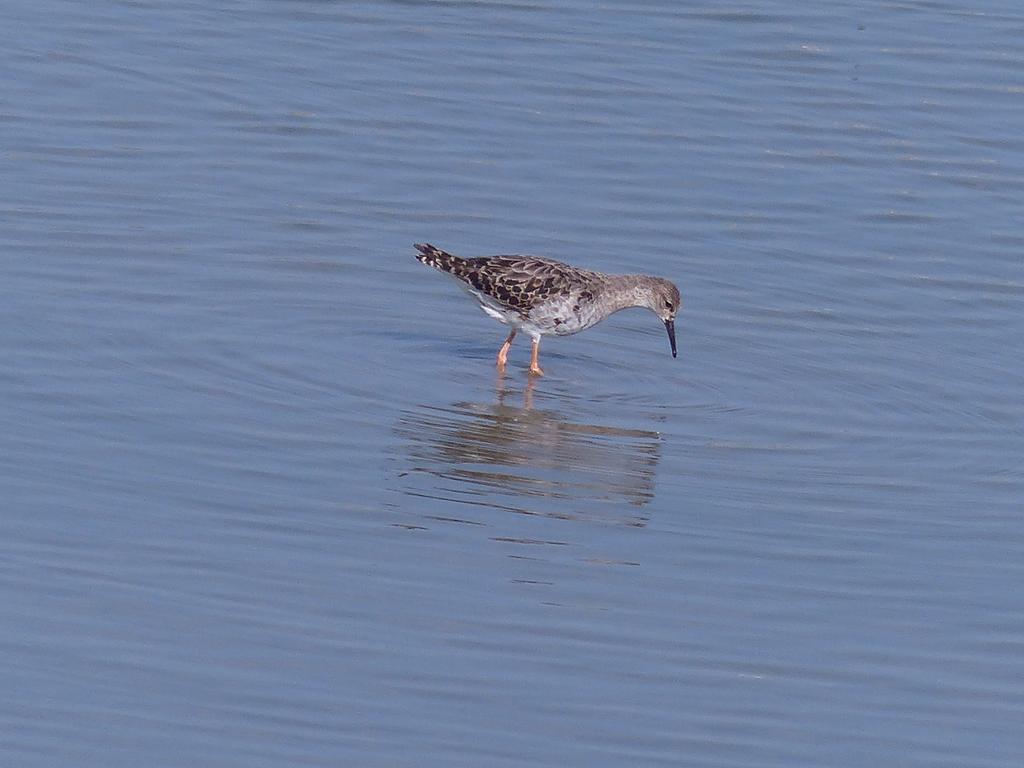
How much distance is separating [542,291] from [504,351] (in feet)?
1.67

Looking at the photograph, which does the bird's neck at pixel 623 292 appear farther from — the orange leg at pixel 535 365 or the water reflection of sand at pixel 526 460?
the water reflection of sand at pixel 526 460

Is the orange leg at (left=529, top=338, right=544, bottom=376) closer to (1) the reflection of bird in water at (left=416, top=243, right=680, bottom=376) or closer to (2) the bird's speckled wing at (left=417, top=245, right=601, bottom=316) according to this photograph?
(1) the reflection of bird in water at (left=416, top=243, right=680, bottom=376)

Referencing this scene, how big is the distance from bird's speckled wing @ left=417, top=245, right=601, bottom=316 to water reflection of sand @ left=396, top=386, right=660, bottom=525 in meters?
0.93

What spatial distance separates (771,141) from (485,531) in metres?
8.47

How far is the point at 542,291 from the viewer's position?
13648 mm

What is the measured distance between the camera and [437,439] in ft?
38.3

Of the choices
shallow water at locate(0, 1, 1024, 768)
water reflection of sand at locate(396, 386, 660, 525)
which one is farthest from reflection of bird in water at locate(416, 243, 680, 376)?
water reflection of sand at locate(396, 386, 660, 525)

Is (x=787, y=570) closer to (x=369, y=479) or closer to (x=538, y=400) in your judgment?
(x=369, y=479)

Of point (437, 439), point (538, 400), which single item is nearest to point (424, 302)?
point (538, 400)

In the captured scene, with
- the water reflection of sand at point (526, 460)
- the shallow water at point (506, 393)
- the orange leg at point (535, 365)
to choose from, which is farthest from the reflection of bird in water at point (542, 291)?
the water reflection of sand at point (526, 460)

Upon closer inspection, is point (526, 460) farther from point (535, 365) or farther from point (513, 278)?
point (513, 278)

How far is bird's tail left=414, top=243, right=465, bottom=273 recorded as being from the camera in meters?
13.7

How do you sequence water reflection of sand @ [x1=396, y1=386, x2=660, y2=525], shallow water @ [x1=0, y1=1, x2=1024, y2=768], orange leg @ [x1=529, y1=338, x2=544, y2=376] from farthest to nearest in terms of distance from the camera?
1. orange leg @ [x1=529, y1=338, x2=544, y2=376]
2. water reflection of sand @ [x1=396, y1=386, x2=660, y2=525]
3. shallow water @ [x1=0, y1=1, x2=1024, y2=768]

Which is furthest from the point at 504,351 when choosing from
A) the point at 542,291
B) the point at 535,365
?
the point at 542,291
